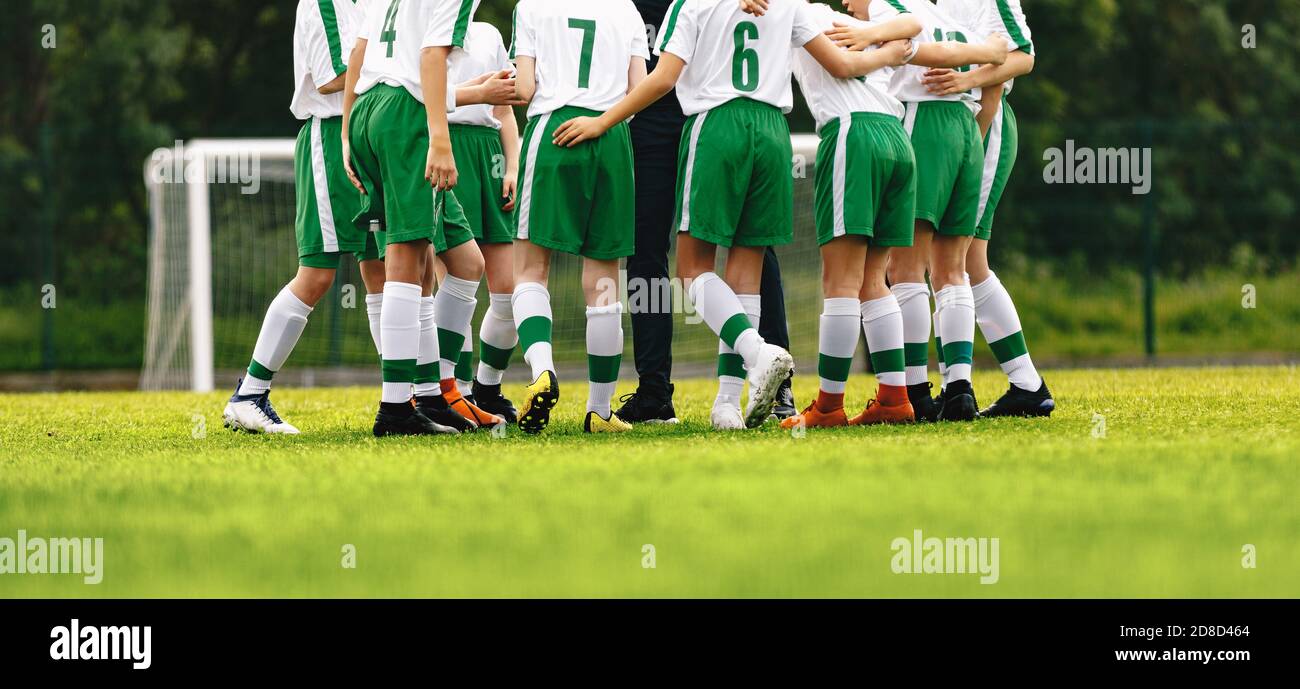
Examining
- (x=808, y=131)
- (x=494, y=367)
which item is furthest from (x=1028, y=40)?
(x=808, y=131)

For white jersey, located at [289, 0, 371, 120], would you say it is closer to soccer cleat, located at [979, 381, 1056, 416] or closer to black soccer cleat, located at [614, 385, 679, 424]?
black soccer cleat, located at [614, 385, 679, 424]

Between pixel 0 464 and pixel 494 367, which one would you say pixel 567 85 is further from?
pixel 0 464

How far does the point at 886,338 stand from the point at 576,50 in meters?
1.82

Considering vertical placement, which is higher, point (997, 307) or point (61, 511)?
point (997, 307)

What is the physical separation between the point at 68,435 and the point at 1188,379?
6919 millimetres

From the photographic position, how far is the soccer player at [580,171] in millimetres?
6184

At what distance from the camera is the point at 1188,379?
9.73 metres

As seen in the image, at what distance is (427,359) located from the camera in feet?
21.6

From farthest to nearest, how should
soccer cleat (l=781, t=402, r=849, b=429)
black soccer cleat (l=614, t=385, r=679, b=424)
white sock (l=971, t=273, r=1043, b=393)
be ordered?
black soccer cleat (l=614, t=385, r=679, b=424) → white sock (l=971, t=273, r=1043, b=393) → soccer cleat (l=781, t=402, r=849, b=429)

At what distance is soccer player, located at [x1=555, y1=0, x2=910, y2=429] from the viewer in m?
6.12

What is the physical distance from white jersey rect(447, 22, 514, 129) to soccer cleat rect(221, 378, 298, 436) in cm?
159

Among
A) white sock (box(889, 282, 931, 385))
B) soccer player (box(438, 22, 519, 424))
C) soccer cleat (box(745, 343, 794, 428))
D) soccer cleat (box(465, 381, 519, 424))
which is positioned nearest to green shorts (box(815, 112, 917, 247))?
white sock (box(889, 282, 931, 385))

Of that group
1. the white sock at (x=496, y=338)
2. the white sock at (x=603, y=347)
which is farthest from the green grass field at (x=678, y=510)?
the white sock at (x=496, y=338)
